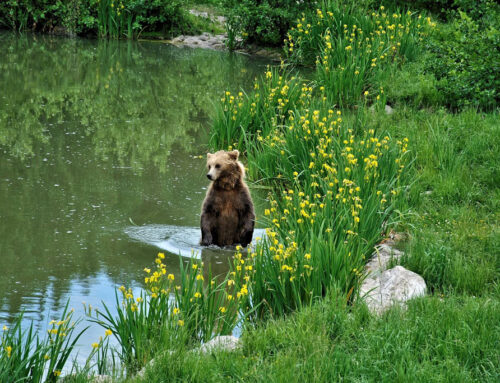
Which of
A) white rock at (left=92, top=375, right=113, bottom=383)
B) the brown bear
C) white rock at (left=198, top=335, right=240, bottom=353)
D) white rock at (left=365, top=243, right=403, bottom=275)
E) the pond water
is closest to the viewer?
white rock at (left=92, top=375, right=113, bottom=383)

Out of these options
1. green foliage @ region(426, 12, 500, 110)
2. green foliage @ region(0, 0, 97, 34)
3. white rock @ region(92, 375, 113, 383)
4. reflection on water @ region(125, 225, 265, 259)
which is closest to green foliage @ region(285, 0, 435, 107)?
green foliage @ region(426, 12, 500, 110)

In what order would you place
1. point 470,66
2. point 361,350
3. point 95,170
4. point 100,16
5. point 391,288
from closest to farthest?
point 361,350 < point 391,288 < point 95,170 < point 470,66 < point 100,16

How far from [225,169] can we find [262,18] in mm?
→ 12829

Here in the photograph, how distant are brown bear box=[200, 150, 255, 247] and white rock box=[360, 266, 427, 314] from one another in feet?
7.12

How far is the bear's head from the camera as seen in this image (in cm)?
793

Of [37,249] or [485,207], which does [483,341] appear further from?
[37,249]

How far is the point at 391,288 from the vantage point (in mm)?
5961

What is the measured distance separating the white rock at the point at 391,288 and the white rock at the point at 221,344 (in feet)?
3.60

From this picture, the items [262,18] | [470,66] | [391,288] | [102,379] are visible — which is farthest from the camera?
[262,18]

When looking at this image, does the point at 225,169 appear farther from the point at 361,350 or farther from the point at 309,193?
the point at 361,350

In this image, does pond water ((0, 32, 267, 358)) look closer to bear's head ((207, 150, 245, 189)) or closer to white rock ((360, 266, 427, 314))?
bear's head ((207, 150, 245, 189))

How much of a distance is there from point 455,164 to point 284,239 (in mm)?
2980

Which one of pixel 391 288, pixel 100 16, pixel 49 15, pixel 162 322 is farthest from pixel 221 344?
pixel 49 15

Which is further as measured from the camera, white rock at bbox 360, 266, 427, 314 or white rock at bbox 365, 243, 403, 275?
white rock at bbox 365, 243, 403, 275
